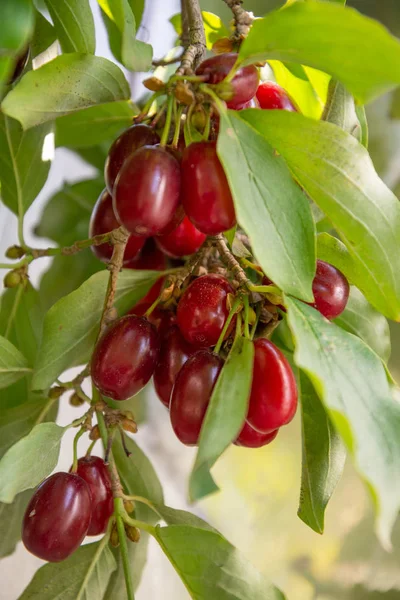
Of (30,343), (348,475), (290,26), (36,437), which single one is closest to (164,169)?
(290,26)

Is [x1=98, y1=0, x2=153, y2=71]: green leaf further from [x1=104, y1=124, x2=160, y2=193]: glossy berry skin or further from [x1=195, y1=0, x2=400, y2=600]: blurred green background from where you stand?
[x1=195, y1=0, x2=400, y2=600]: blurred green background

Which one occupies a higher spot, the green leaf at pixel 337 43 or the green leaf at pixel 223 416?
the green leaf at pixel 337 43

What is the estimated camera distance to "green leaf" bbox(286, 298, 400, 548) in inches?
9.6

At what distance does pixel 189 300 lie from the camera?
16.1 inches

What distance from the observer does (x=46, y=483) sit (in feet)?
1.37

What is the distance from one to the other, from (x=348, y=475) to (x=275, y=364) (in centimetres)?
40

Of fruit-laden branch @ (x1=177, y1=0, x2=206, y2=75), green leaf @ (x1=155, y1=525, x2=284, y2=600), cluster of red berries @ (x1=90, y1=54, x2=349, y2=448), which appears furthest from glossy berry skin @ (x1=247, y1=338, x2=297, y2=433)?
fruit-laden branch @ (x1=177, y1=0, x2=206, y2=75)

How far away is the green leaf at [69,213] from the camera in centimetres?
66

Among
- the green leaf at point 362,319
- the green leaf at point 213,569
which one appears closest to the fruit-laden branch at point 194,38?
the green leaf at point 362,319

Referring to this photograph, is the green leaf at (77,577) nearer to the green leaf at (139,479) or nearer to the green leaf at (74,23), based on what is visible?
the green leaf at (139,479)

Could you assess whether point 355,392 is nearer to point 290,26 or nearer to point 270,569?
point 290,26

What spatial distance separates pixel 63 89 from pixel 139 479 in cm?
39

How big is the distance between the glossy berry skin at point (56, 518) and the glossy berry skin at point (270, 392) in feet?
0.49

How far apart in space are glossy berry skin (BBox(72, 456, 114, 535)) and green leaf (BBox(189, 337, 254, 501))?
0.63 feet
